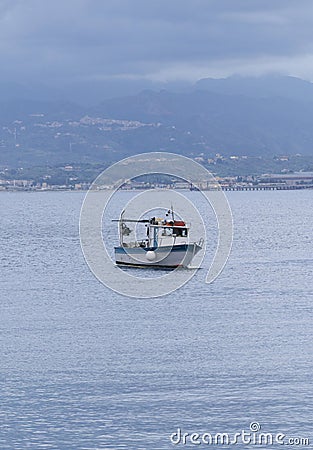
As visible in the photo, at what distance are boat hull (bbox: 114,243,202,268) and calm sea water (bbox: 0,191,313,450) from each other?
5003 millimetres

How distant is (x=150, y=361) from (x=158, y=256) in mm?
34277

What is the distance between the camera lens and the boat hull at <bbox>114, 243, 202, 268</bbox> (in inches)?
2840

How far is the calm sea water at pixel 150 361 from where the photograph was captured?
31047 millimetres

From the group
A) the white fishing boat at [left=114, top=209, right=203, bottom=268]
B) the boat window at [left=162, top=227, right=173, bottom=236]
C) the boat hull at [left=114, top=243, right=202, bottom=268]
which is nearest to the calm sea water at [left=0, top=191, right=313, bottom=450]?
the boat hull at [left=114, top=243, right=202, bottom=268]

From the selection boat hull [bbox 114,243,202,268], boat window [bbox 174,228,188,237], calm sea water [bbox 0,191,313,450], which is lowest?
calm sea water [bbox 0,191,313,450]

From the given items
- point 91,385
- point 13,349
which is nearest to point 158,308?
point 13,349

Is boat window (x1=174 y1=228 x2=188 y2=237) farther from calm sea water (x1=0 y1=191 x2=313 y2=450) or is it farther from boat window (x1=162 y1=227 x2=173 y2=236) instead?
calm sea water (x1=0 y1=191 x2=313 y2=450)

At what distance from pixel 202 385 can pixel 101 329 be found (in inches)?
447

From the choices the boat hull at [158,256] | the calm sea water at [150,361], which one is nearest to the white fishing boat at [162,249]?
the boat hull at [158,256]

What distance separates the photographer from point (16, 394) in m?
34.2

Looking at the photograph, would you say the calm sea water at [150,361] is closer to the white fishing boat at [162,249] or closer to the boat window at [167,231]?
the white fishing boat at [162,249]

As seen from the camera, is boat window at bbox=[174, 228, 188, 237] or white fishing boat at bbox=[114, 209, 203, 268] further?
boat window at bbox=[174, 228, 188, 237]

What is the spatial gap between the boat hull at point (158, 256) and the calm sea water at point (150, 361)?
500 cm

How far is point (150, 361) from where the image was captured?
3872 cm
